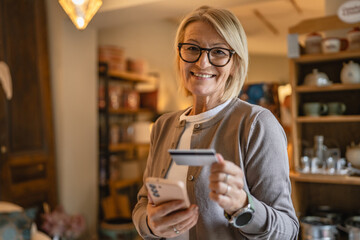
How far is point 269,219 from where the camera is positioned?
0.72 m

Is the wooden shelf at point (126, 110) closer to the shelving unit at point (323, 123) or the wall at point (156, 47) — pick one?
the wall at point (156, 47)

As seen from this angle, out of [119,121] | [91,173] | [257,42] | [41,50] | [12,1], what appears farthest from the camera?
[257,42]

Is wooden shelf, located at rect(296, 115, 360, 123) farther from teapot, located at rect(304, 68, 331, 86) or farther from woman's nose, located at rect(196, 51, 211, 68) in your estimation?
woman's nose, located at rect(196, 51, 211, 68)

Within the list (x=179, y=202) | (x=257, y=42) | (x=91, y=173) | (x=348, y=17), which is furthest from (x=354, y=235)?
(x=257, y=42)

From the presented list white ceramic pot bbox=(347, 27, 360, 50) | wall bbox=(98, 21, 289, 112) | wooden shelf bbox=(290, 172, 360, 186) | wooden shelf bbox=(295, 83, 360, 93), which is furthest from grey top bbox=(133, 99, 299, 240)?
wall bbox=(98, 21, 289, 112)

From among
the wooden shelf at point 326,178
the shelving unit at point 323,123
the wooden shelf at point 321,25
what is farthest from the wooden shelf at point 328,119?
the wooden shelf at point 321,25

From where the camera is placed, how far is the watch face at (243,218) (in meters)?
0.69

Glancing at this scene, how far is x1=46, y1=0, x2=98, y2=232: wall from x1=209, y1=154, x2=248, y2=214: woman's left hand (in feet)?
8.77

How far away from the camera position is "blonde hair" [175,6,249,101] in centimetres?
83

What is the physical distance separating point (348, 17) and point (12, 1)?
255 cm

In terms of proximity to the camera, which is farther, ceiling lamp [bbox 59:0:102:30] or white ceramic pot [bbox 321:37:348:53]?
white ceramic pot [bbox 321:37:348:53]

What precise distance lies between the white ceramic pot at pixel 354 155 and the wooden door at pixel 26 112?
244 cm

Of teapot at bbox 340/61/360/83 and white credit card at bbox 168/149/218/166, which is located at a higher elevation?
teapot at bbox 340/61/360/83

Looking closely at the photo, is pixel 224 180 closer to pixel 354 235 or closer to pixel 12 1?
pixel 354 235
